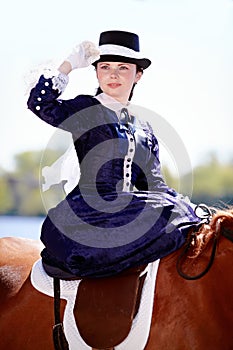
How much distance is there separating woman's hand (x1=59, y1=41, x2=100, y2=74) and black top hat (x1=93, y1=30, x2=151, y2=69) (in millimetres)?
149

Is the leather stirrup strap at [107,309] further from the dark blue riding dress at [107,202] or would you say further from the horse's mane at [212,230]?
the horse's mane at [212,230]

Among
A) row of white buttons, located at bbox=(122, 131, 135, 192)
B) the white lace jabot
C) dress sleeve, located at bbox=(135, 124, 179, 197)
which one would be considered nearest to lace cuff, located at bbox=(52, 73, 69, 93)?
the white lace jabot

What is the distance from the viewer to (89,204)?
2.88m

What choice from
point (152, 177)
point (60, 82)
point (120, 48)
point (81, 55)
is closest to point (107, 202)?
point (152, 177)

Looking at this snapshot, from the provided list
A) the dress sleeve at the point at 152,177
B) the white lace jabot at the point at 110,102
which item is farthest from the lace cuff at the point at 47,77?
the dress sleeve at the point at 152,177

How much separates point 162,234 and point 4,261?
0.97 meters

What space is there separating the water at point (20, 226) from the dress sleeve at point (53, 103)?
389 centimetres

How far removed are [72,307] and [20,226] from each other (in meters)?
4.87

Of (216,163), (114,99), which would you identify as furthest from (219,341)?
(216,163)

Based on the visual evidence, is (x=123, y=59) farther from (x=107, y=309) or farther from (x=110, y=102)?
(x=107, y=309)

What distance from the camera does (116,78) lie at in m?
3.15

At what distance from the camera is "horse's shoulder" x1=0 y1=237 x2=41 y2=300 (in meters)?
3.18

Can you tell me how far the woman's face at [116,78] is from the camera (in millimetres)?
3148

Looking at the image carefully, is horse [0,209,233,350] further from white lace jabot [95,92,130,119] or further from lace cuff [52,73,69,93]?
lace cuff [52,73,69,93]
